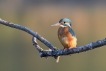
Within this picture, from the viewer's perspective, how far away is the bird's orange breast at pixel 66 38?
182cm

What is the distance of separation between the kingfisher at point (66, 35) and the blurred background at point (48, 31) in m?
3.80

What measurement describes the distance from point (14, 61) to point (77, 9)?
4.50 metres

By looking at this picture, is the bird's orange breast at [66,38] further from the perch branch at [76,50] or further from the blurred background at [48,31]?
the blurred background at [48,31]

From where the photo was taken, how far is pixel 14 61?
Answer: 6.32m

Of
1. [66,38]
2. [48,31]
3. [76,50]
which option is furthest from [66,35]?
[48,31]

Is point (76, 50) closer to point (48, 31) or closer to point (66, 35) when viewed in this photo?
point (66, 35)

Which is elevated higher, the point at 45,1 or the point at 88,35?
the point at 45,1

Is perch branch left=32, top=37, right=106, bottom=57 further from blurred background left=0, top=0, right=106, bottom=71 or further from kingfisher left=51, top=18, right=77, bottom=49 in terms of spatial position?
blurred background left=0, top=0, right=106, bottom=71

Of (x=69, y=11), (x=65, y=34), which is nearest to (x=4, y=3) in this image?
(x=69, y=11)

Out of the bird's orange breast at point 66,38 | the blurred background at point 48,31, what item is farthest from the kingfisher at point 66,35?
the blurred background at point 48,31

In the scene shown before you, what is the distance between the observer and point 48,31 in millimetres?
8344

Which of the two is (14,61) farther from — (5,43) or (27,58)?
(5,43)

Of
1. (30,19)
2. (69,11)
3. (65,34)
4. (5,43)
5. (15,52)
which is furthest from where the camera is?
(69,11)

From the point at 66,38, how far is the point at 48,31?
649cm
